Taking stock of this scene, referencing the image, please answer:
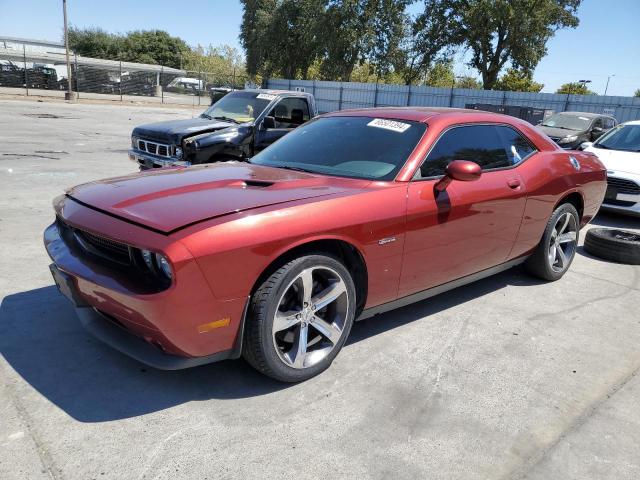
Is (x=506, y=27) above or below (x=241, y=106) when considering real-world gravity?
above

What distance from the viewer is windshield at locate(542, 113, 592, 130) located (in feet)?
43.9

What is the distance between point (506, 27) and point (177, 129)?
34220 millimetres

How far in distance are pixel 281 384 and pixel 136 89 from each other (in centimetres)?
4809

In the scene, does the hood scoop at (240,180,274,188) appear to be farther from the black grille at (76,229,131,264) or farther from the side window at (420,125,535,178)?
the side window at (420,125,535,178)

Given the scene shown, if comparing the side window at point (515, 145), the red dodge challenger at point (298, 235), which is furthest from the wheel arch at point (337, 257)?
the side window at point (515, 145)

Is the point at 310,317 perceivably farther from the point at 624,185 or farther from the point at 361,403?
the point at 624,185

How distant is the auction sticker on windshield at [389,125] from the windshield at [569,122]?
37.7ft

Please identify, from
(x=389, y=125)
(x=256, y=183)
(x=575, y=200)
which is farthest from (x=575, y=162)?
(x=256, y=183)

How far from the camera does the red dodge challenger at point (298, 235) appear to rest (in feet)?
8.11

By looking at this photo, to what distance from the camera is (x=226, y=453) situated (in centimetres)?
234

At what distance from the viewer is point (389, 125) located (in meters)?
3.81

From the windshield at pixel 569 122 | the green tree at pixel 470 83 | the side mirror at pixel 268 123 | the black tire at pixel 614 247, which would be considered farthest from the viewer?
the green tree at pixel 470 83

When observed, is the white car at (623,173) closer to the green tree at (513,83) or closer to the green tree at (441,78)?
the green tree at (441,78)

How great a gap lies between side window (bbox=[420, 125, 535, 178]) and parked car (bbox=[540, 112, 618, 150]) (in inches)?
352
